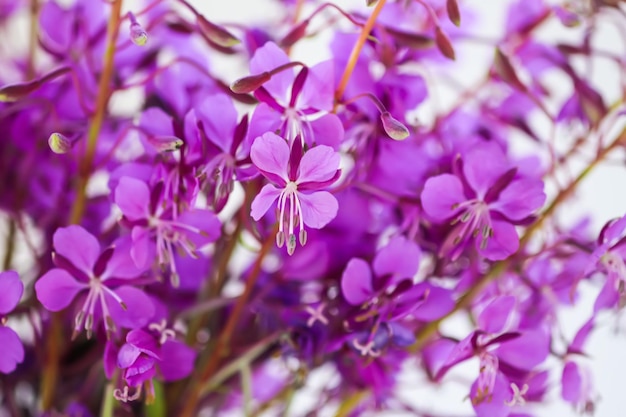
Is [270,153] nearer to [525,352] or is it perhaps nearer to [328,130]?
[328,130]

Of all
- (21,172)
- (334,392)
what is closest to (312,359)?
(334,392)

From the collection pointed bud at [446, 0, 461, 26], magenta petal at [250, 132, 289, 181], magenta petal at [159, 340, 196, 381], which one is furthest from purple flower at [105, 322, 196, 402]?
pointed bud at [446, 0, 461, 26]

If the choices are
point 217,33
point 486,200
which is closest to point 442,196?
point 486,200

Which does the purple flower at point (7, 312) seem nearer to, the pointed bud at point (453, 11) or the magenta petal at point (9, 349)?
the magenta petal at point (9, 349)

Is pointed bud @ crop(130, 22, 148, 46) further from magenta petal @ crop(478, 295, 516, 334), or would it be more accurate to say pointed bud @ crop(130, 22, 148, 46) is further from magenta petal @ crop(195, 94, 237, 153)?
magenta petal @ crop(478, 295, 516, 334)

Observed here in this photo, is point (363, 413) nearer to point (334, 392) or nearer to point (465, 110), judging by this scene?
point (334, 392)

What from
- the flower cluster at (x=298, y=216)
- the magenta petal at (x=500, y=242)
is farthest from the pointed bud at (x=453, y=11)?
the magenta petal at (x=500, y=242)

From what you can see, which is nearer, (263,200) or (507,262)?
(263,200)
